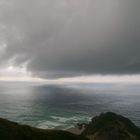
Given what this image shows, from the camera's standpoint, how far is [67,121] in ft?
463

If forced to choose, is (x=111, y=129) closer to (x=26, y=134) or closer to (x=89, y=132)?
(x=89, y=132)

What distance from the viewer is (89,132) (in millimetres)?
105375

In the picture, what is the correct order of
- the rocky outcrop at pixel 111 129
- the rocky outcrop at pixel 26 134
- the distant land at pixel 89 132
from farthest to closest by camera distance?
the rocky outcrop at pixel 111 129 < the distant land at pixel 89 132 < the rocky outcrop at pixel 26 134

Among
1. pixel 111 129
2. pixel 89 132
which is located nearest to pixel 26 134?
pixel 111 129

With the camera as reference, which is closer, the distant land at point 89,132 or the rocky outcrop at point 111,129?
the distant land at point 89,132

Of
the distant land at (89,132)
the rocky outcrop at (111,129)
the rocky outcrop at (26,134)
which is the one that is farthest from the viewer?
the rocky outcrop at (111,129)

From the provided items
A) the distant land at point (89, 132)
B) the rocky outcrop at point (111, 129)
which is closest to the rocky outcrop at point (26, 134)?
the distant land at point (89, 132)

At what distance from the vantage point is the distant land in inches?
2436

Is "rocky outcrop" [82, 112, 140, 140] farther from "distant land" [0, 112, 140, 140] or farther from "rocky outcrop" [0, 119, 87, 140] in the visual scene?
"rocky outcrop" [0, 119, 87, 140]

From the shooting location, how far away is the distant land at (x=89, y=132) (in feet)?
203

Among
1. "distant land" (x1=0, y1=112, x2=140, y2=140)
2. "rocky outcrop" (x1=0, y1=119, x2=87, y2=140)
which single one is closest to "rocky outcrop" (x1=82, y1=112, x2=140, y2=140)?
"distant land" (x1=0, y1=112, x2=140, y2=140)

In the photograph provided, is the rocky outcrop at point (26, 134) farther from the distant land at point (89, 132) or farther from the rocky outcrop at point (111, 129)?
the rocky outcrop at point (111, 129)

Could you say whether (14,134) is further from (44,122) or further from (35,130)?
(44,122)

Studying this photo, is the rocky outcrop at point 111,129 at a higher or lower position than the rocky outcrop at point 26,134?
lower
